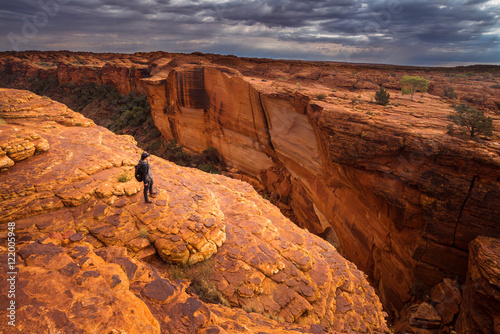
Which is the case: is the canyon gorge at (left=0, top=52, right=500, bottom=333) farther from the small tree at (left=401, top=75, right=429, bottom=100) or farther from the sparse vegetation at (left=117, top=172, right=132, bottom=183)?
the small tree at (left=401, top=75, right=429, bottom=100)

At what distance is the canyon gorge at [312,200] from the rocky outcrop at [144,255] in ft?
0.13

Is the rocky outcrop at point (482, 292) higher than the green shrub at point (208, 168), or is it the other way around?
the rocky outcrop at point (482, 292)

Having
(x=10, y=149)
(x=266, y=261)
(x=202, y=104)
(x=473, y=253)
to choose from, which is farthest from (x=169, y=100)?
(x=473, y=253)

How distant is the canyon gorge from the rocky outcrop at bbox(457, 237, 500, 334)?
9 centimetres

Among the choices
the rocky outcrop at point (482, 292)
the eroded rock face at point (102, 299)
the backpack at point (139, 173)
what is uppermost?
the backpack at point (139, 173)

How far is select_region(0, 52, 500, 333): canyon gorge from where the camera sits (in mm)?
5086

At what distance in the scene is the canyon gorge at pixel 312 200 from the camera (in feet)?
16.7

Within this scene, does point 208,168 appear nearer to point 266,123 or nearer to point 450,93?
point 266,123

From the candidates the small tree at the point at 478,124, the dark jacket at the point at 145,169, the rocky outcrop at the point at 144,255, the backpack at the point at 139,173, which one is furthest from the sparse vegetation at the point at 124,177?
the small tree at the point at 478,124

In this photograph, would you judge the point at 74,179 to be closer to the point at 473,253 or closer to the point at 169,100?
the point at 473,253

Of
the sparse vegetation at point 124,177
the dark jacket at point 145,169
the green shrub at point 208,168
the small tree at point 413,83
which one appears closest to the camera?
the dark jacket at point 145,169

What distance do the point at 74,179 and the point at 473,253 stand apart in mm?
12168

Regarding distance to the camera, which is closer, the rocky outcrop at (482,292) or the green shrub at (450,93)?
the rocky outcrop at (482,292)

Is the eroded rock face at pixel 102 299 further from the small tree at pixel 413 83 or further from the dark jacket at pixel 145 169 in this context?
the small tree at pixel 413 83
